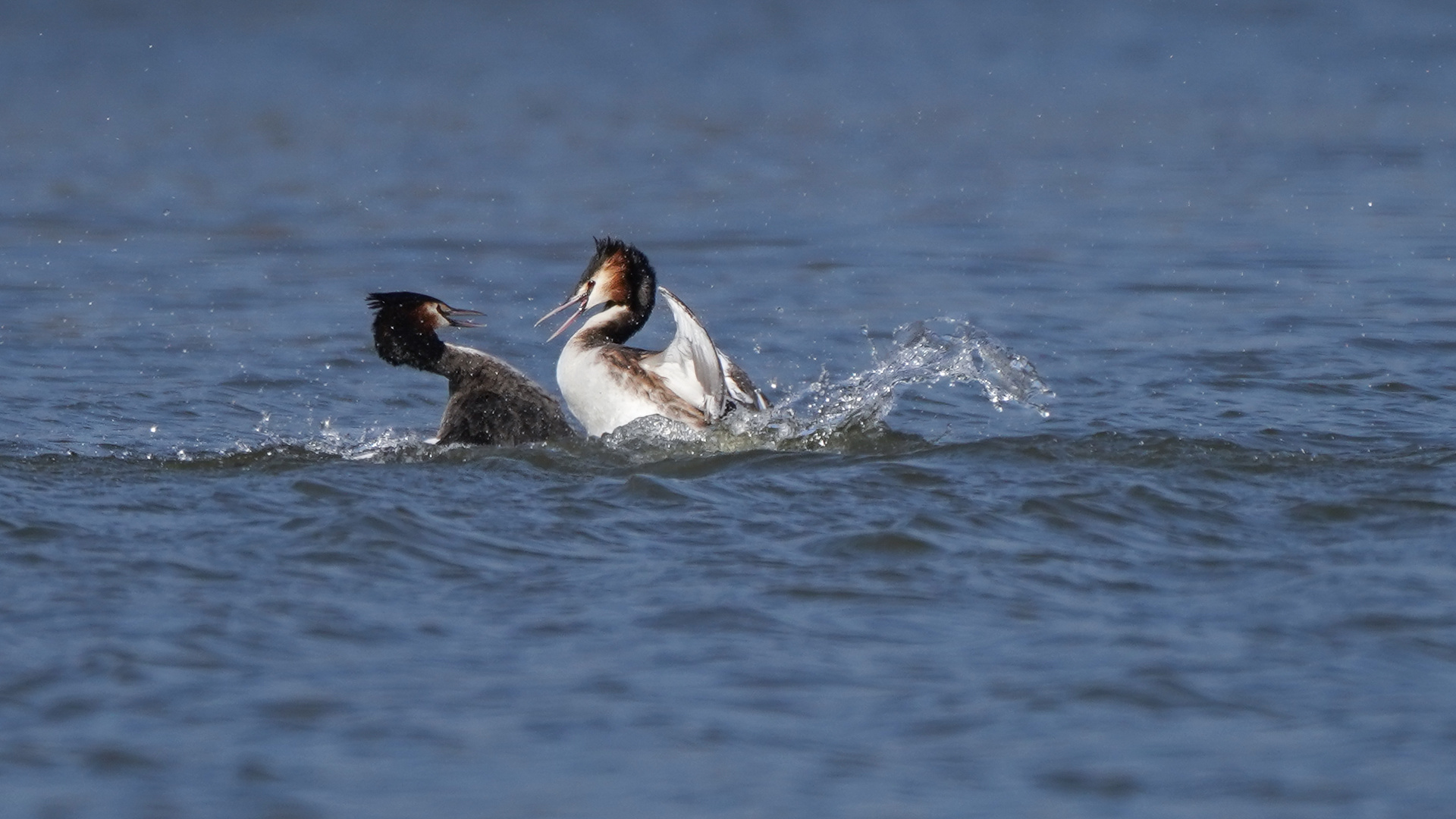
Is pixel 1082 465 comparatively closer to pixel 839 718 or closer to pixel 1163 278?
pixel 839 718

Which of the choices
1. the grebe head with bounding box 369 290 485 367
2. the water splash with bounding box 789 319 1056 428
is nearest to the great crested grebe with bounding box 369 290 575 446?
the grebe head with bounding box 369 290 485 367

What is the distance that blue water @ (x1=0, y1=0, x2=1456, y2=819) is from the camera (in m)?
4.34

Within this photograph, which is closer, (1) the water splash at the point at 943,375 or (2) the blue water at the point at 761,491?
(2) the blue water at the point at 761,491

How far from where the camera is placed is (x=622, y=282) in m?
8.44

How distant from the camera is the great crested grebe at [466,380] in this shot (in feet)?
24.7

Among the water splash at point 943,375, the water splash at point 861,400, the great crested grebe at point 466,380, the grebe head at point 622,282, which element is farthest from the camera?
the grebe head at point 622,282

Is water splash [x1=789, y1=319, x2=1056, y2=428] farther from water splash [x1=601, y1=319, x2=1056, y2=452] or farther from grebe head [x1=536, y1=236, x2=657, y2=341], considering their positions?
grebe head [x1=536, y1=236, x2=657, y2=341]

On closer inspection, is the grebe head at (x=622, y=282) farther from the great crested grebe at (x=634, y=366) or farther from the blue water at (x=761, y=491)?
the blue water at (x=761, y=491)

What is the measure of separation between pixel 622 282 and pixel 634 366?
2.05 ft

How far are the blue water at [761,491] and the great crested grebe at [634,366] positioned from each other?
0.29 meters

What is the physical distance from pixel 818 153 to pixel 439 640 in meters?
12.2

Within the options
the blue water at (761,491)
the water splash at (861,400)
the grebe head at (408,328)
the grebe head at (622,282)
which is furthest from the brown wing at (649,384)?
the grebe head at (408,328)

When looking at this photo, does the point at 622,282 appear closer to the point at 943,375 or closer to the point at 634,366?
the point at 634,366

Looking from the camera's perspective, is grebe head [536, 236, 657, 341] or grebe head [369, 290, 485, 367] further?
grebe head [536, 236, 657, 341]
